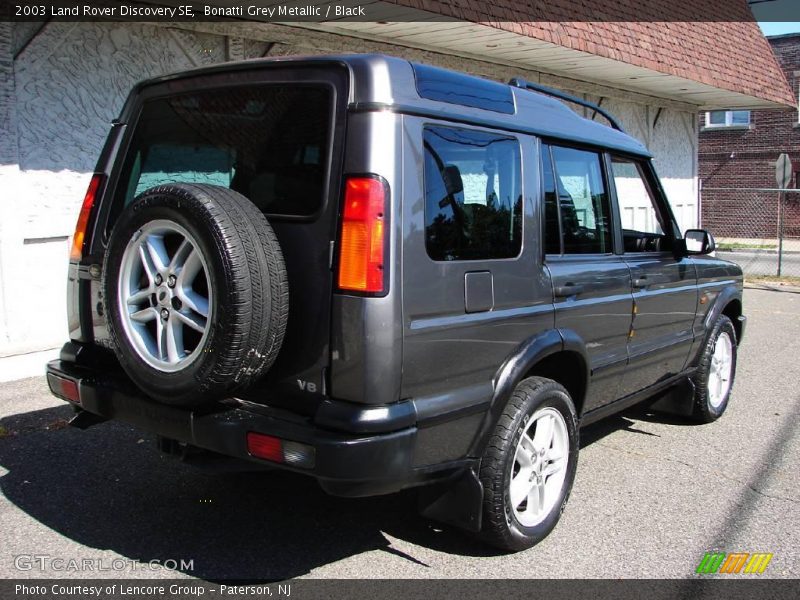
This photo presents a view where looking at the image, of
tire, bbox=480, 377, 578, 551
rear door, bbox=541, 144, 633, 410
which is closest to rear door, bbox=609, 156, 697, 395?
rear door, bbox=541, 144, 633, 410

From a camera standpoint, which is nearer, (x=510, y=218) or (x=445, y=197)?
(x=445, y=197)

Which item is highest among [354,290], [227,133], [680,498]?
[227,133]

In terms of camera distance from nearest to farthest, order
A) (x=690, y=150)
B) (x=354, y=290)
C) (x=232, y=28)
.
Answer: (x=354, y=290) < (x=232, y=28) < (x=690, y=150)

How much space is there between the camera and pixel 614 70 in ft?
38.7

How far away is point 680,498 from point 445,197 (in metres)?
2.34

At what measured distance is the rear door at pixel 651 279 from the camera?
4.43 m

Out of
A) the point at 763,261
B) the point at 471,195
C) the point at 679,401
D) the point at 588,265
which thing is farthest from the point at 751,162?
the point at 471,195

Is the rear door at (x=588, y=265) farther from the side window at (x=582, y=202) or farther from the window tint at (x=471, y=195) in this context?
the window tint at (x=471, y=195)

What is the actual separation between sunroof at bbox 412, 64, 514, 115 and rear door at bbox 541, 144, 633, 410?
0.39 meters

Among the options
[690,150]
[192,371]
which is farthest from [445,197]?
[690,150]

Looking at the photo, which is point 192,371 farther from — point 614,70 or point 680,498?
point 614,70

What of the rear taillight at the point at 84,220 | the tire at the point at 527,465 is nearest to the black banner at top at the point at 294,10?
the rear taillight at the point at 84,220

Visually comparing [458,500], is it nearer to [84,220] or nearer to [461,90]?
[461,90]

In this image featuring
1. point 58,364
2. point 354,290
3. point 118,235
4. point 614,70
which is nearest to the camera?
point 354,290
